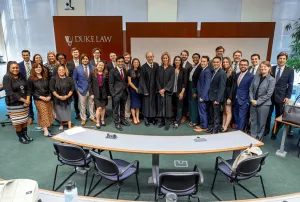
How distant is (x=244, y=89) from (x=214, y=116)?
781mm

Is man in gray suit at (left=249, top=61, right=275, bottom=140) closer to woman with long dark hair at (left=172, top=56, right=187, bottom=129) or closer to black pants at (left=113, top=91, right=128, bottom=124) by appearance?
woman with long dark hair at (left=172, top=56, right=187, bottom=129)

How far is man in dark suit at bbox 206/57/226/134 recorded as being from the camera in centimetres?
425

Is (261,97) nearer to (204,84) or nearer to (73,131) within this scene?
(204,84)

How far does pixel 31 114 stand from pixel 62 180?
271 cm

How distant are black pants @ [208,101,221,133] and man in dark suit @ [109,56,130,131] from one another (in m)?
1.82

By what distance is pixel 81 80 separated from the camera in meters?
4.86

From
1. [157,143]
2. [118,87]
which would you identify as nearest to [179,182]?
[157,143]

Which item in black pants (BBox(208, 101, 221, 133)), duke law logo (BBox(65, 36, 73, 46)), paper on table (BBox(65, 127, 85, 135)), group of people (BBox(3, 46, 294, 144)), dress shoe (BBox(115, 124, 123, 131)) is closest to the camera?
paper on table (BBox(65, 127, 85, 135))

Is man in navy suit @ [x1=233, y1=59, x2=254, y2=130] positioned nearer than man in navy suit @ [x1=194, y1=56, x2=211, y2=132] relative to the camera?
Yes

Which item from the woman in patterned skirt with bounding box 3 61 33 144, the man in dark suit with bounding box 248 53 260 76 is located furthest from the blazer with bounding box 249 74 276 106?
the woman in patterned skirt with bounding box 3 61 33 144

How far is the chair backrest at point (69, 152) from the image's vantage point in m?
2.72

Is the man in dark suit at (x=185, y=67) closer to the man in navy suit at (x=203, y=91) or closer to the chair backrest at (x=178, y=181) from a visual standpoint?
the man in navy suit at (x=203, y=91)

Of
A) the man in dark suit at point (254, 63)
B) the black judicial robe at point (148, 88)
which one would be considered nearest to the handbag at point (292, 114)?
the man in dark suit at point (254, 63)

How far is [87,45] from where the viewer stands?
20.6 ft
